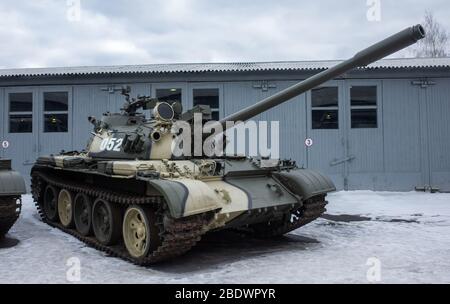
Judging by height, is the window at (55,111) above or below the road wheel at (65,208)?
above

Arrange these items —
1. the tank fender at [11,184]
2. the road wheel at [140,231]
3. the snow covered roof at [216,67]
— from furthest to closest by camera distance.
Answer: the snow covered roof at [216,67] → the tank fender at [11,184] → the road wheel at [140,231]

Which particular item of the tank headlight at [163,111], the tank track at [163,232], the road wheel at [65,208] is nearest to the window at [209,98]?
the road wheel at [65,208]

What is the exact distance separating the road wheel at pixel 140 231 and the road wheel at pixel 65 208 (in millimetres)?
2977

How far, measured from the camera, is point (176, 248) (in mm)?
7027

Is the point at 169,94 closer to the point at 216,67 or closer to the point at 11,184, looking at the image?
the point at 216,67

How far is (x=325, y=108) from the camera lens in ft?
58.1

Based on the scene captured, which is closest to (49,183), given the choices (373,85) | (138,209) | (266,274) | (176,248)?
(138,209)

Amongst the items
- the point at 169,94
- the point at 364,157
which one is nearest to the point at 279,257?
the point at 364,157

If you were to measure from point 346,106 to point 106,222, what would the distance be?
11454 millimetres

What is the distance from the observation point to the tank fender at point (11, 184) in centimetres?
851

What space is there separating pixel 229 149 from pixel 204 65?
13.4 ft

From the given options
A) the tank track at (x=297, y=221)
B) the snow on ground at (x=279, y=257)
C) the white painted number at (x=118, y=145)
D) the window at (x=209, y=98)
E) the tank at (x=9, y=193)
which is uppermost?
the window at (x=209, y=98)

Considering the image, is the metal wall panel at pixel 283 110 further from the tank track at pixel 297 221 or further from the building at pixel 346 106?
the tank track at pixel 297 221

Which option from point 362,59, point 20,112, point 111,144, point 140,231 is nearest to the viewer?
point 362,59
